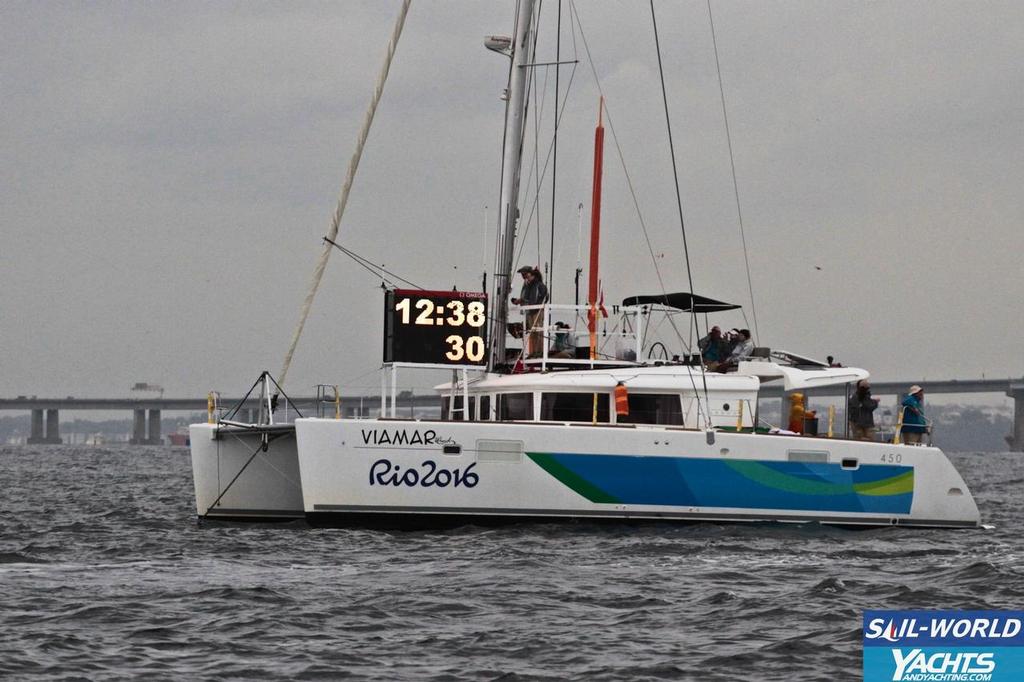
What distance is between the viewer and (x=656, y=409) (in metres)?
24.3

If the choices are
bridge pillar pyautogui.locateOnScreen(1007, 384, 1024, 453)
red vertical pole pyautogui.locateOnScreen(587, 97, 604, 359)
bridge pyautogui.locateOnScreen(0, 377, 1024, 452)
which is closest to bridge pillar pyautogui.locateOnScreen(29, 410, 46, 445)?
bridge pyautogui.locateOnScreen(0, 377, 1024, 452)

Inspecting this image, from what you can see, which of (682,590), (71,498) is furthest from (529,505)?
(71,498)

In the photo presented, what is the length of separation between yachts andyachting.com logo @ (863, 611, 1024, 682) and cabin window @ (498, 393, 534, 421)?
16.8 meters

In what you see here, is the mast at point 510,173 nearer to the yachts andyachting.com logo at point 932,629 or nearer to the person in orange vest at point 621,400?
the person in orange vest at point 621,400

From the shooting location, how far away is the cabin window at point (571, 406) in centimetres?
2411

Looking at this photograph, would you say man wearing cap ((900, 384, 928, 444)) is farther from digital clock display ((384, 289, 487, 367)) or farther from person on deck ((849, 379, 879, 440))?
digital clock display ((384, 289, 487, 367))

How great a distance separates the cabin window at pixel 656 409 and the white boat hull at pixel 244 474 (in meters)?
5.78

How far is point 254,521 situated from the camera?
2544 cm

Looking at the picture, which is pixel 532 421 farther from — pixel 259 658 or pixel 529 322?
pixel 259 658

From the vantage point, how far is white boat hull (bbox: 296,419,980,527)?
2228 centimetres

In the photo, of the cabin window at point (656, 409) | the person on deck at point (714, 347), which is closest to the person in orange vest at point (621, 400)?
the cabin window at point (656, 409)

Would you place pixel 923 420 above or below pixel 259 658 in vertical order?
above

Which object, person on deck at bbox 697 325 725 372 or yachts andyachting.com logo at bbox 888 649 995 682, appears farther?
person on deck at bbox 697 325 725 372

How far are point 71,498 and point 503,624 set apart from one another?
24.7 meters
